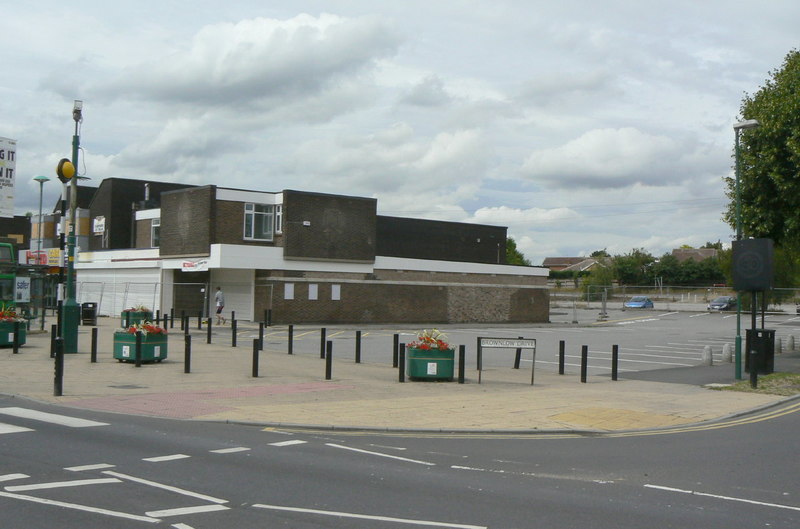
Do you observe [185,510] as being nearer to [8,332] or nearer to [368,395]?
[368,395]

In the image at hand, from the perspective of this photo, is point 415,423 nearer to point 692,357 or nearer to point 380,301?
point 692,357

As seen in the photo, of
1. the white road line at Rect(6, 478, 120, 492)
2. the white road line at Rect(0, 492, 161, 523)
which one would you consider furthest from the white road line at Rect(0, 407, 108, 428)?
→ the white road line at Rect(0, 492, 161, 523)

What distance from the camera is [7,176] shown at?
26.7 metres

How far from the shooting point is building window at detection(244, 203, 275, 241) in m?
44.6

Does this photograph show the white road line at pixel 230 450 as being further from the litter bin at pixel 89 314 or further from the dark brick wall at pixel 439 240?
the dark brick wall at pixel 439 240

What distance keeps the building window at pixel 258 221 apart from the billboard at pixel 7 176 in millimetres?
18178

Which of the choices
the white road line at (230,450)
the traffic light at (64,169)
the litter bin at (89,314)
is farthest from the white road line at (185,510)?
the litter bin at (89,314)

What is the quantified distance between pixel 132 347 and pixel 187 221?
26123 mm

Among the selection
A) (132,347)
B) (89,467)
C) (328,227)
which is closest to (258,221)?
(328,227)

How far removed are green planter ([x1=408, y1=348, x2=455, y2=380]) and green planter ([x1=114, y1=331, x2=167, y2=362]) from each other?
6.82 metres

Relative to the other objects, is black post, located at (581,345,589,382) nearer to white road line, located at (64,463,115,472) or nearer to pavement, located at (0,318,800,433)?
pavement, located at (0,318,800,433)

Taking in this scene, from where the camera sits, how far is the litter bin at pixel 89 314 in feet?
120

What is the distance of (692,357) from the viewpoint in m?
27.0

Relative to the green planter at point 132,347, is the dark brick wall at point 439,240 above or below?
above
